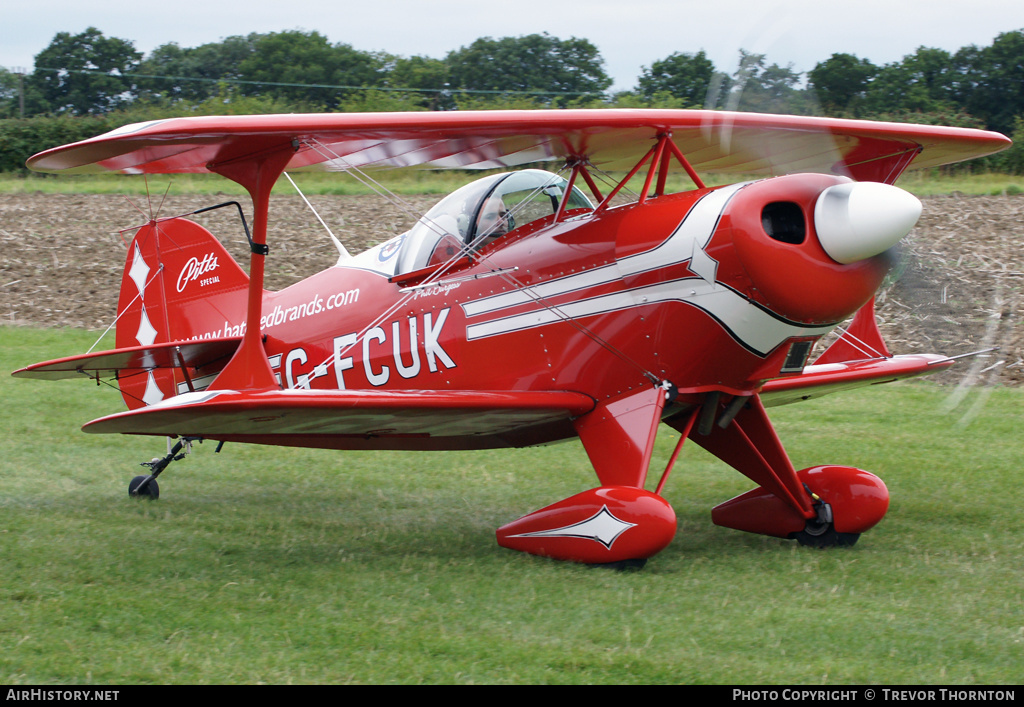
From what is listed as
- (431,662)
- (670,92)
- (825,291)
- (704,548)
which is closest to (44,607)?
(431,662)

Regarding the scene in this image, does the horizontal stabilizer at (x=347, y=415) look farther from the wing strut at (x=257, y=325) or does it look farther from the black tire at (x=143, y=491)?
the black tire at (x=143, y=491)

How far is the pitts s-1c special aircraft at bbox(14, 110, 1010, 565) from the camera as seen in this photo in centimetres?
534

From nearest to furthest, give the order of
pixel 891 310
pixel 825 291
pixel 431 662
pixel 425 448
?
pixel 431 662, pixel 825 291, pixel 425 448, pixel 891 310

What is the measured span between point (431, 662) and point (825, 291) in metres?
2.89

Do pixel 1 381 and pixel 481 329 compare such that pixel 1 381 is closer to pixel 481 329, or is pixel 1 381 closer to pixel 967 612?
pixel 481 329

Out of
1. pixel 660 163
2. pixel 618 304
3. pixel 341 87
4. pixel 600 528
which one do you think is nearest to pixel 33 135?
pixel 341 87

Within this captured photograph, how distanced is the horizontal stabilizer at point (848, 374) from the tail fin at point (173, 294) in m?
4.31

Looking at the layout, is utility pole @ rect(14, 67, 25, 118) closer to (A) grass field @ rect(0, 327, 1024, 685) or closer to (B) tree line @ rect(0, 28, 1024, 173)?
(B) tree line @ rect(0, 28, 1024, 173)

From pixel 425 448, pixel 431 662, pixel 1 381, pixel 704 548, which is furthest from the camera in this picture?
pixel 1 381

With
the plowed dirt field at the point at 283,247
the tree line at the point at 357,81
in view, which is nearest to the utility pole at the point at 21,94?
the tree line at the point at 357,81

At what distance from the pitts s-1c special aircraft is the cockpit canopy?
0.6 inches

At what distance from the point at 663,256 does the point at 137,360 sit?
13.6 feet

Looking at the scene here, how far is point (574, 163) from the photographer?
655 centimetres

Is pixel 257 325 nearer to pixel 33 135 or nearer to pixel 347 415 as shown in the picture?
pixel 347 415
